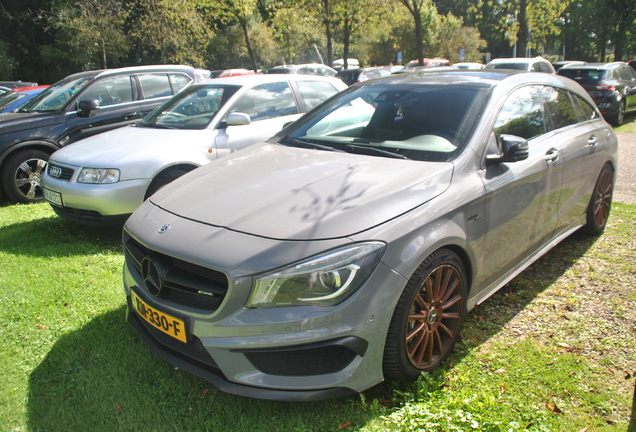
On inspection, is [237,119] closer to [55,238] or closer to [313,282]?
[55,238]

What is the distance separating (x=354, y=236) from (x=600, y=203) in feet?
11.2

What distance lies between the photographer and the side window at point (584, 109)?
14.4 ft

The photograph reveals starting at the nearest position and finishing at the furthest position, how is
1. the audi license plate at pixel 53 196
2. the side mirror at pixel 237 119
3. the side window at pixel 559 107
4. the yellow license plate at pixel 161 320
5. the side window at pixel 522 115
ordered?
1. the yellow license plate at pixel 161 320
2. the side window at pixel 522 115
3. the side window at pixel 559 107
4. the audi license plate at pixel 53 196
5. the side mirror at pixel 237 119

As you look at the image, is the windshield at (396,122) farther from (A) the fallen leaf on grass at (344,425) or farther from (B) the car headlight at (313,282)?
(A) the fallen leaf on grass at (344,425)

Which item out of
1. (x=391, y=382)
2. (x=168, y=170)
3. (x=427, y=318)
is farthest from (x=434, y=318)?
(x=168, y=170)

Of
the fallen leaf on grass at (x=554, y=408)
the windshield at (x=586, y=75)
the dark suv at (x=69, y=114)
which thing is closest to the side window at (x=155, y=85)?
the dark suv at (x=69, y=114)

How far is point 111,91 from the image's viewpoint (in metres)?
7.75

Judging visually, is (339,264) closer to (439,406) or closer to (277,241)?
(277,241)

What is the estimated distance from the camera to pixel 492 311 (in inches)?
140

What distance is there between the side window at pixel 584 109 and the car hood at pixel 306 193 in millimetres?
2208

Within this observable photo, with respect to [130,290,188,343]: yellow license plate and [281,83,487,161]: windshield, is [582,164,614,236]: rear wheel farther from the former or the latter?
[130,290,188,343]: yellow license plate

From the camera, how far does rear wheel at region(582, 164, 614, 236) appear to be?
4496 millimetres

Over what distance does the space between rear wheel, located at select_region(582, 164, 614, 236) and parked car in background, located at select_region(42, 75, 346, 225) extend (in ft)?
11.4

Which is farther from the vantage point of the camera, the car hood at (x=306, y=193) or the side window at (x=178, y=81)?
the side window at (x=178, y=81)
